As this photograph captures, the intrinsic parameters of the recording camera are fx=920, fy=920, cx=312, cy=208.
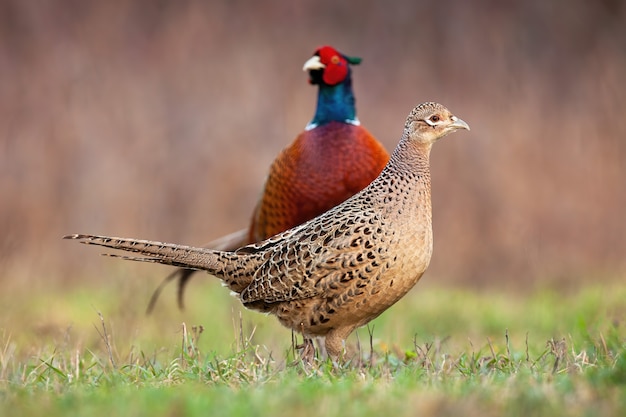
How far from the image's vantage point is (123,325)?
6.87 metres

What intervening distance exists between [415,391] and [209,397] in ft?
2.48

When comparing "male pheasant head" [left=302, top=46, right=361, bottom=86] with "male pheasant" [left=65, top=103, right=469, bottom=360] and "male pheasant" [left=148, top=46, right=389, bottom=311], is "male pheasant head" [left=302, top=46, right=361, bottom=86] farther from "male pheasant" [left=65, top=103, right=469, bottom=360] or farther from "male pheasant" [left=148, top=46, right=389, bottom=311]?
"male pheasant" [left=65, top=103, right=469, bottom=360]

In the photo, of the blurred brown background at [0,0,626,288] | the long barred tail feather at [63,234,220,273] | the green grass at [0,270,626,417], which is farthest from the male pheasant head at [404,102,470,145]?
the blurred brown background at [0,0,626,288]

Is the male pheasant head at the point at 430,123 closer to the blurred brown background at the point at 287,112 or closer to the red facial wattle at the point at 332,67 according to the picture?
the red facial wattle at the point at 332,67

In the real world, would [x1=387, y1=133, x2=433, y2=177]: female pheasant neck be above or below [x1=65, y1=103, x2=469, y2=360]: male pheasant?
above

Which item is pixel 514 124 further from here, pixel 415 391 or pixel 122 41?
pixel 415 391

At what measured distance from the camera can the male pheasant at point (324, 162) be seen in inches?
230

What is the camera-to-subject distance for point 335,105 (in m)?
6.23

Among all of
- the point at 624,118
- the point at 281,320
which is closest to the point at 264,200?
the point at 281,320

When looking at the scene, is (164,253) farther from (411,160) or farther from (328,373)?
(411,160)

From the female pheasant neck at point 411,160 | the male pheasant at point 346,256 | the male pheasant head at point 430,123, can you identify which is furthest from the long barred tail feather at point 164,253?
A: the male pheasant head at point 430,123

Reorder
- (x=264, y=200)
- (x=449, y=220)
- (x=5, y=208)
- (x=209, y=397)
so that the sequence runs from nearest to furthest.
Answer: (x=209, y=397) < (x=264, y=200) < (x=5, y=208) < (x=449, y=220)

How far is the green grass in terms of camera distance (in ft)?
10.3

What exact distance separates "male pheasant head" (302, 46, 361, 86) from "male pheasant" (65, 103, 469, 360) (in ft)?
5.18
